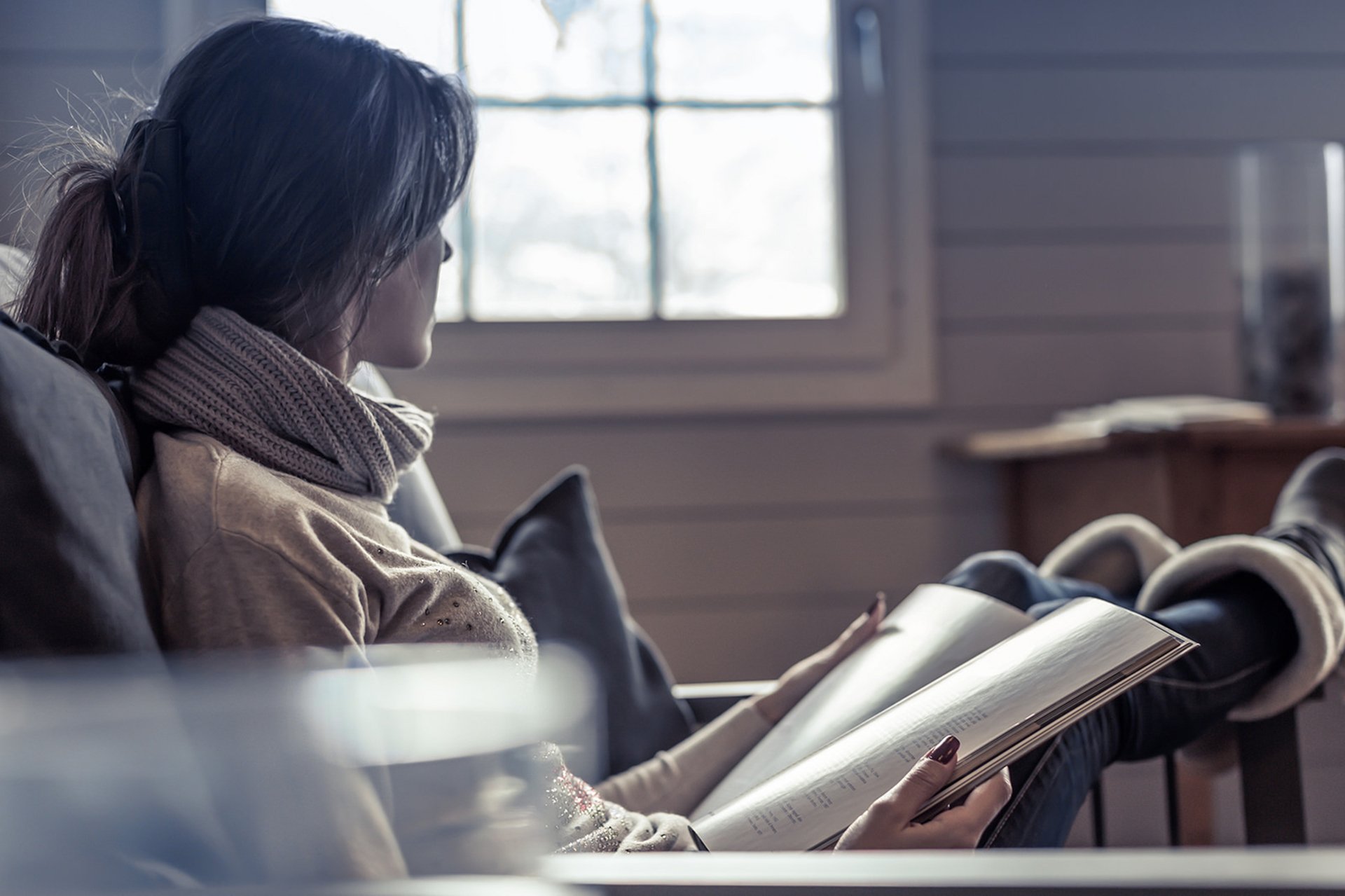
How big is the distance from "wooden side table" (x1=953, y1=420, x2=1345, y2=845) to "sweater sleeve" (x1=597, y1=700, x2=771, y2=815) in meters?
0.48

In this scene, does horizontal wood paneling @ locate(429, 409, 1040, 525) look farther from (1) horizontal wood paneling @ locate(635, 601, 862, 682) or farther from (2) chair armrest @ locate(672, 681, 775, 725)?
(2) chair armrest @ locate(672, 681, 775, 725)

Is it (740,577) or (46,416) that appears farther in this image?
(740,577)

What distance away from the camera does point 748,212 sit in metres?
1.89

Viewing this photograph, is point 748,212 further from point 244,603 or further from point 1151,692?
point 244,603

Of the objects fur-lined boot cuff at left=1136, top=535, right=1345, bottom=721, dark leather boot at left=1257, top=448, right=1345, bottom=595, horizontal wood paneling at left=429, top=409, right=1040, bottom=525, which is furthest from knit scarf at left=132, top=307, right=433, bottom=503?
horizontal wood paneling at left=429, top=409, right=1040, bottom=525

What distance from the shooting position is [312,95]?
68 centimetres

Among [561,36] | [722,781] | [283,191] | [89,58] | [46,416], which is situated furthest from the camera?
[561,36]

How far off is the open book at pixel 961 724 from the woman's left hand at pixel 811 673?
0.15 metres

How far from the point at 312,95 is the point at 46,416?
0.30 metres

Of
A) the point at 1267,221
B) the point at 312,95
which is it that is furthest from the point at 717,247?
the point at 312,95

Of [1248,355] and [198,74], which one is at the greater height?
[198,74]

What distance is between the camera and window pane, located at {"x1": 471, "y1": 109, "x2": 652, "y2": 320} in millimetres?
1834

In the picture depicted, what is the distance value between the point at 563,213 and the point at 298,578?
1.39 meters

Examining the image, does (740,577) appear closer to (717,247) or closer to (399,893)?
(717,247)
